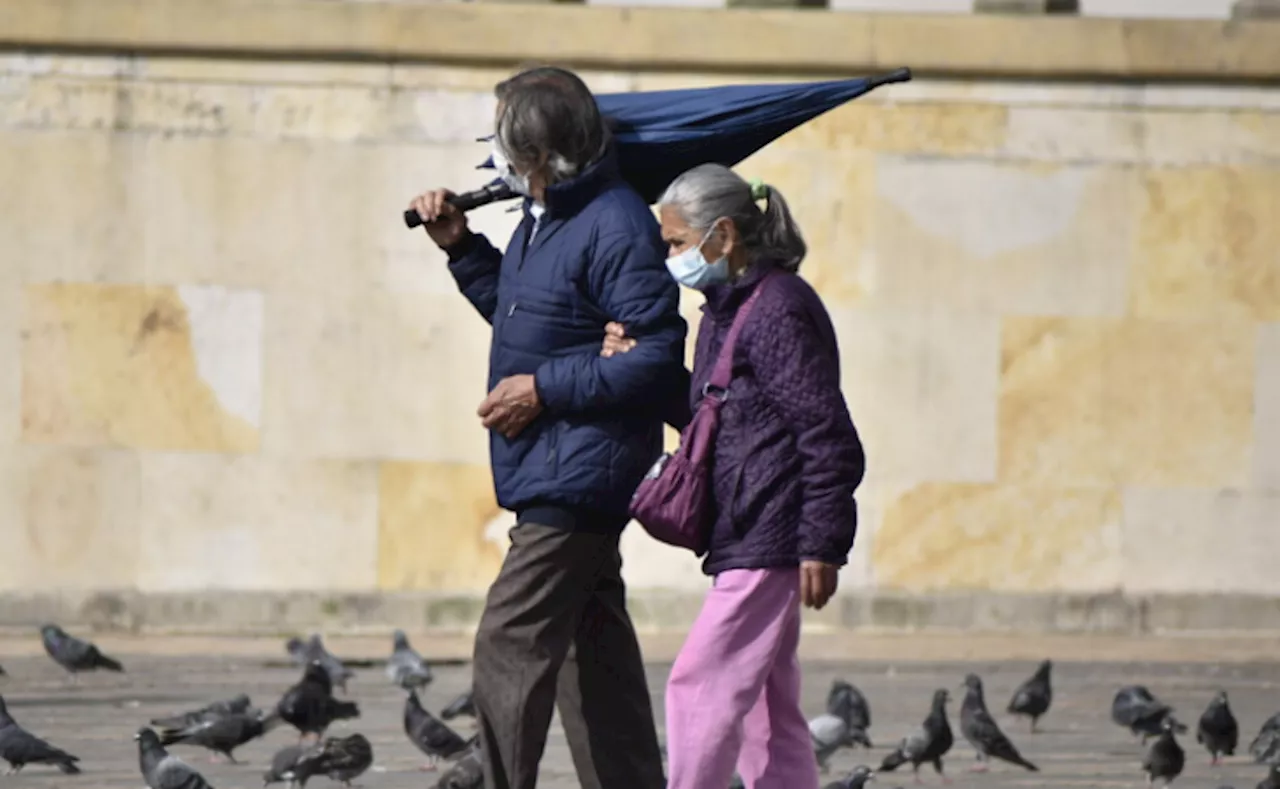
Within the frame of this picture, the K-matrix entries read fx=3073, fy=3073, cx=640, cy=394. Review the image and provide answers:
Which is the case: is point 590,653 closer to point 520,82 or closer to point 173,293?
point 520,82

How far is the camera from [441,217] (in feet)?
25.6

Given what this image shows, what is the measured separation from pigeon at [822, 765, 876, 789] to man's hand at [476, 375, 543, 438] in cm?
240

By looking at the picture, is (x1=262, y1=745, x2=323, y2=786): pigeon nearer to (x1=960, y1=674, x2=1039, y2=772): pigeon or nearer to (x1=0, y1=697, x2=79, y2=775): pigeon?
(x1=0, y1=697, x2=79, y2=775): pigeon

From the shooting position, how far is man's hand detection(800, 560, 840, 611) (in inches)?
275

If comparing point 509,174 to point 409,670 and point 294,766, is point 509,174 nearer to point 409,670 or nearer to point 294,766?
point 294,766

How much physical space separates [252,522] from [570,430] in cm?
745

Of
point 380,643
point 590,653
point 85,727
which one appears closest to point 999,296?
point 380,643

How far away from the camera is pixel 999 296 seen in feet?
48.4

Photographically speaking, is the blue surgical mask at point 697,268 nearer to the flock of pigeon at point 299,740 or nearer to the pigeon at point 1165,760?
the flock of pigeon at point 299,740

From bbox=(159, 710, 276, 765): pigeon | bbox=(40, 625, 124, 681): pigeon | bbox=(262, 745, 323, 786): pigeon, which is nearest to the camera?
bbox=(262, 745, 323, 786): pigeon

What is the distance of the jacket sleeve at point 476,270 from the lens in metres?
7.86

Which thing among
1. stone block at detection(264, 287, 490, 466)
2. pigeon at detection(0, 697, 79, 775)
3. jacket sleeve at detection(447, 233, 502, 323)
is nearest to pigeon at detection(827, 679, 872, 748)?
pigeon at detection(0, 697, 79, 775)

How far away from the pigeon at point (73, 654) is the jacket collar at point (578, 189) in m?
5.88

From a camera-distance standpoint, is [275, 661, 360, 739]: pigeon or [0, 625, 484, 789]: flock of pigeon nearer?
[0, 625, 484, 789]: flock of pigeon
